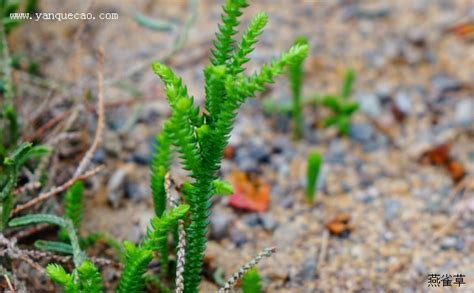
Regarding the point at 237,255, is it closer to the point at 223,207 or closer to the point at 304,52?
the point at 223,207

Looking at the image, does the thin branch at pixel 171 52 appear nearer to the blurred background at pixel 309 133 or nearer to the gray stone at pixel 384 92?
the blurred background at pixel 309 133

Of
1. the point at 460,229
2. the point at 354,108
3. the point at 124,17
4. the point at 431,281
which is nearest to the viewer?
the point at 431,281

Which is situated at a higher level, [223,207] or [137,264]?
[223,207]

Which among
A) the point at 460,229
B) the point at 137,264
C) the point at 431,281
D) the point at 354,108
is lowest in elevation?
the point at 137,264

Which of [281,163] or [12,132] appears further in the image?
[281,163]

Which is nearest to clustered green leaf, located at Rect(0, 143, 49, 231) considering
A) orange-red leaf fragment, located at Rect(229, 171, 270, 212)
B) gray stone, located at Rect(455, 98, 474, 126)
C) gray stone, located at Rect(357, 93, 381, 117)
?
orange-red leaf fragment, located at Rect(229, 171, 270, 212)

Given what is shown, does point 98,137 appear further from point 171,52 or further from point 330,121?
point 330,121

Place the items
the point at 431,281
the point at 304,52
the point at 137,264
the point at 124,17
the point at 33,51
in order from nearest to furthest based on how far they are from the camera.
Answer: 1. the point at 304,52
2. the point at 137,264
3. the point at 431,281
4. the point at 33,51
5. the point at 124,17

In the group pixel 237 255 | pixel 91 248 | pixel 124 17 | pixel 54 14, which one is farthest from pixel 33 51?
pixel 237 255
